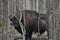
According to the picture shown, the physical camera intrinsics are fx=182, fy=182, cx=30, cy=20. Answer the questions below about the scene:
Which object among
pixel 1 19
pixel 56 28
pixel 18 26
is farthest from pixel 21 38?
pixel 56 28

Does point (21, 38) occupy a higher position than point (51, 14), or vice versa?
point (51, 14)

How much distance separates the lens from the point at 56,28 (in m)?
1.20

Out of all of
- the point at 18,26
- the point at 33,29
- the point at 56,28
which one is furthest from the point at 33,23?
the point at 56,28

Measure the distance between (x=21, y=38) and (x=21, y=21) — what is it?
1.80ft

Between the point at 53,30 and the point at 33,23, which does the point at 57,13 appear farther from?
the point at 33,23

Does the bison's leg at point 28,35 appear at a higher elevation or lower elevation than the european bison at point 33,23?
lower

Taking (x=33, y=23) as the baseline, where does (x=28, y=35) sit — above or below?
below

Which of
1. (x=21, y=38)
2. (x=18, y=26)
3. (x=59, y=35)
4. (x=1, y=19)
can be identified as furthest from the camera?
(x=21, y=38)

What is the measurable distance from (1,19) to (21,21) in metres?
0.24

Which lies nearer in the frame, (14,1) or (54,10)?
(54,10)

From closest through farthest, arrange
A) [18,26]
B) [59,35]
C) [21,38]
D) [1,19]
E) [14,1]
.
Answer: [59,35] < [1,19] < [18,26] < [14,1] < [21,38]

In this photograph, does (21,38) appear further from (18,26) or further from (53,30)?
(53,30)

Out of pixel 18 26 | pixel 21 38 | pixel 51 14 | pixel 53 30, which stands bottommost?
pixel 21 38

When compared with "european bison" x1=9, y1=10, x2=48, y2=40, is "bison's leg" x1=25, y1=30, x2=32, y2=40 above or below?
below
